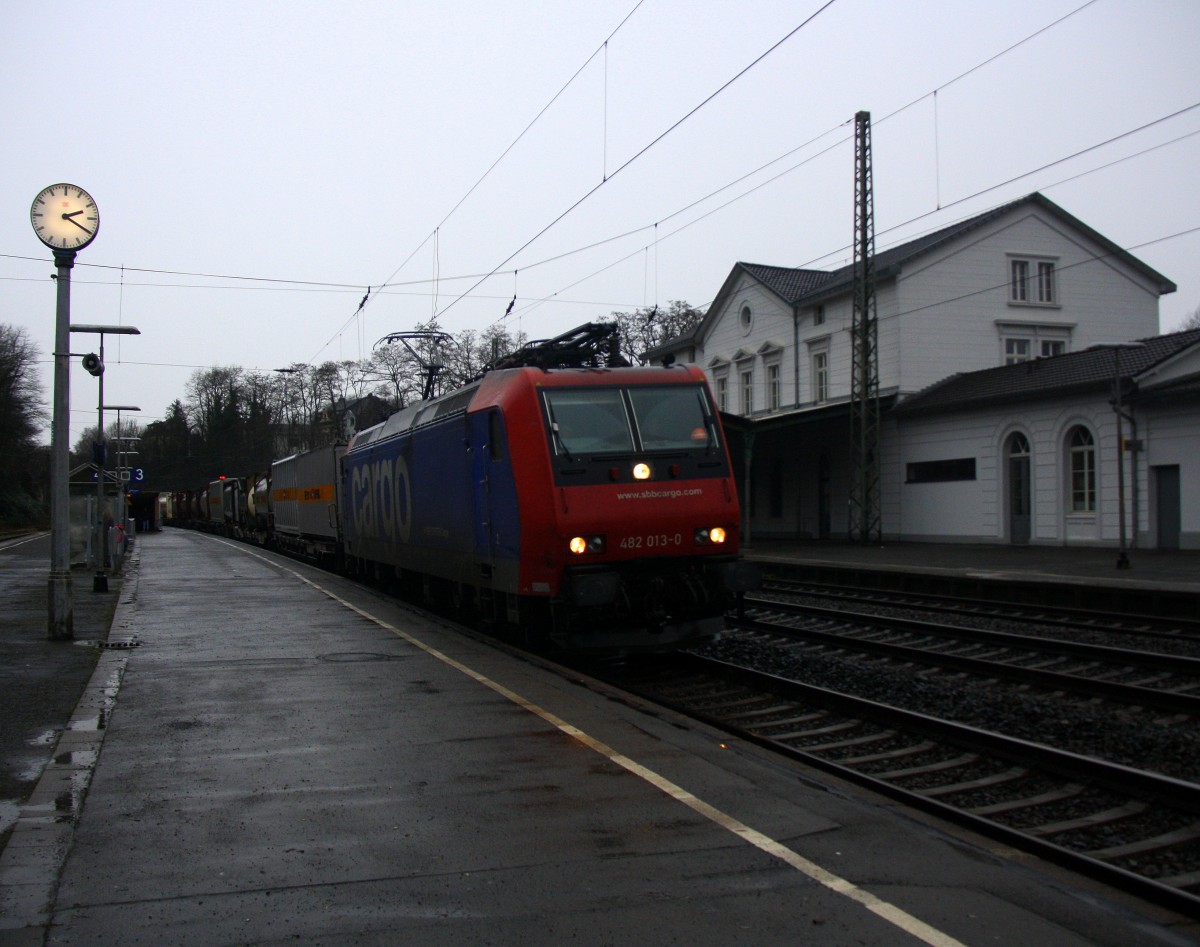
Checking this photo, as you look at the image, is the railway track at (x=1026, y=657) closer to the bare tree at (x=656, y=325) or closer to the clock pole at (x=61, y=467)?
the clock pole at (x=61, y=467)

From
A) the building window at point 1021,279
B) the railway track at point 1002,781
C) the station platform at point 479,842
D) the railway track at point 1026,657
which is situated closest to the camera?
the station platform at point 479,842

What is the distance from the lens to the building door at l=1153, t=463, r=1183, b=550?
82.3 ft

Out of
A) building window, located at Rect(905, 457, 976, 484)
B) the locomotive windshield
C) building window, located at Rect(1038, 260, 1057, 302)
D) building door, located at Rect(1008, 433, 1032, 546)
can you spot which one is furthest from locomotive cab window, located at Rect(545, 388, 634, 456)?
building window, located at Rect(1038, 260, 1057, 302)

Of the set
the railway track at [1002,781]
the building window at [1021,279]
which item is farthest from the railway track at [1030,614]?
the building window at [1021,279]

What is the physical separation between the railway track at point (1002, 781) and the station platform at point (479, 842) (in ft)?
0.50

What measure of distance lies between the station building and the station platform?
58.3 feet

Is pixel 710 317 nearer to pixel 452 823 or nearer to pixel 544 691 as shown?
pixel 544 691

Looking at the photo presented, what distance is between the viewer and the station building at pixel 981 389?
25672 millimetres

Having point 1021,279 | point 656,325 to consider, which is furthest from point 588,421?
point 656,325

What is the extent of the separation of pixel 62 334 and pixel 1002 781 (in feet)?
36.1

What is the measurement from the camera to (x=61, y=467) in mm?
12648

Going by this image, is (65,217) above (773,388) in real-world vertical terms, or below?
below

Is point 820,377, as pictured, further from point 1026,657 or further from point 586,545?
point 586,545

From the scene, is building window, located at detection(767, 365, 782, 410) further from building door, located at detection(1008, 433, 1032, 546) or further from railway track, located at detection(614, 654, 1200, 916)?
railway track, located at detection(614, 654, 1200, 916)
